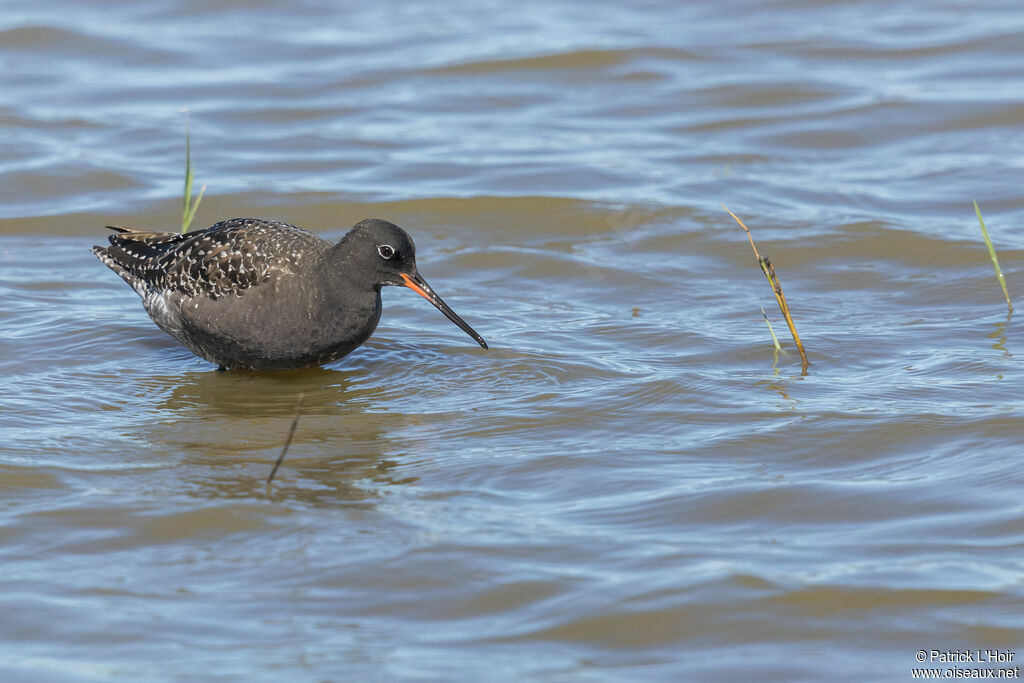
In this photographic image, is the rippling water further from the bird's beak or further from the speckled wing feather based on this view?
the speckled wing feather

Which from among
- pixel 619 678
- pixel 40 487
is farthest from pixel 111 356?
pixel 619 678

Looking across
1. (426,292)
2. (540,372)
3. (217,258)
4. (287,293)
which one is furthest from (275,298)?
(540,372)

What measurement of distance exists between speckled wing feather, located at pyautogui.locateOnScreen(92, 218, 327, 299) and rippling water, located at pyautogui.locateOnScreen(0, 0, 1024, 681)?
580 millimetres

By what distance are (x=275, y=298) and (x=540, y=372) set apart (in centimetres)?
173

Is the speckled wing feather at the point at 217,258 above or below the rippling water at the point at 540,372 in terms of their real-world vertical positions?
above

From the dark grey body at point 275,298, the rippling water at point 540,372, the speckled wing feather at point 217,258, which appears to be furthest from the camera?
the speckled wing feather at point 217,258

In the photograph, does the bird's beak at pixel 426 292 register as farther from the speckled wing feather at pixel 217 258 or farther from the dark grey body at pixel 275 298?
the speckled wing feather at pixel 217 258

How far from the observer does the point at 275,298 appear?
873 centimetres

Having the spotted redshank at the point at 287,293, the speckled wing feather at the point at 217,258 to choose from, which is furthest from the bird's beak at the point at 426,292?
the speckled wing feather at the point at 217,258

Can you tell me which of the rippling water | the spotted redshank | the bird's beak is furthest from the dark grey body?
the rippling water

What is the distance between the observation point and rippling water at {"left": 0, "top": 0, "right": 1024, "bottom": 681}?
5770 mm

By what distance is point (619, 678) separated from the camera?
17.6ft

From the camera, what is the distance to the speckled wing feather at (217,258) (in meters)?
8.82

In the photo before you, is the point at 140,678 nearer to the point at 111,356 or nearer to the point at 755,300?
the point at 111,356
